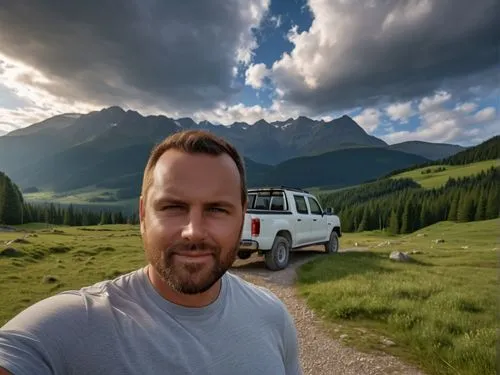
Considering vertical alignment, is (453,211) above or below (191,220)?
above

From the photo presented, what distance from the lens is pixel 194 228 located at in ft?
5.98

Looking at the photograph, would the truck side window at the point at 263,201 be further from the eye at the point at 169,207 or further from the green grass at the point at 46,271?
the eye at the point at 169,207

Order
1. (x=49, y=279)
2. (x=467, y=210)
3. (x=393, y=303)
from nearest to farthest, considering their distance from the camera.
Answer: (x=393, y=303) → (x=49, y=279) → (x=467, y=210)

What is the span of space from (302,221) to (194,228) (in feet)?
41.8

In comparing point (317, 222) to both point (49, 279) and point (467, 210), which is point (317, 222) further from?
point (467, 210)

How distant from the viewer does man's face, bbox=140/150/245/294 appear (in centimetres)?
181

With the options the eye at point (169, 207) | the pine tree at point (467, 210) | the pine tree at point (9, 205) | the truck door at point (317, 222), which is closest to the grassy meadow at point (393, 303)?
the truck door at point (317, 222)

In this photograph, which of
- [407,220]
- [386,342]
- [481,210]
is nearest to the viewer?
[386,342]

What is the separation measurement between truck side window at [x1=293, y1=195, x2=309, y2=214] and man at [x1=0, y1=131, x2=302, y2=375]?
12093mm

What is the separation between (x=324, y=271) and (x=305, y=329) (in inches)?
205

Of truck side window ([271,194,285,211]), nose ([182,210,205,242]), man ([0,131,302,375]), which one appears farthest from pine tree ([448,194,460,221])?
nose ([182,210,205,242])

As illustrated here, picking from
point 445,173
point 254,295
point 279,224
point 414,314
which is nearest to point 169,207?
point 254,295

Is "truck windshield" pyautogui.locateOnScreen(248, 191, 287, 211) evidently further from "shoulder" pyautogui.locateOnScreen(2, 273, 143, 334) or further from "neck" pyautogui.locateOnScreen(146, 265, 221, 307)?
"shoulder" pyautogui.locateOnScreen(2, 273, 143, 334)

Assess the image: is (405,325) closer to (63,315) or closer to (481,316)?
(481,316)
